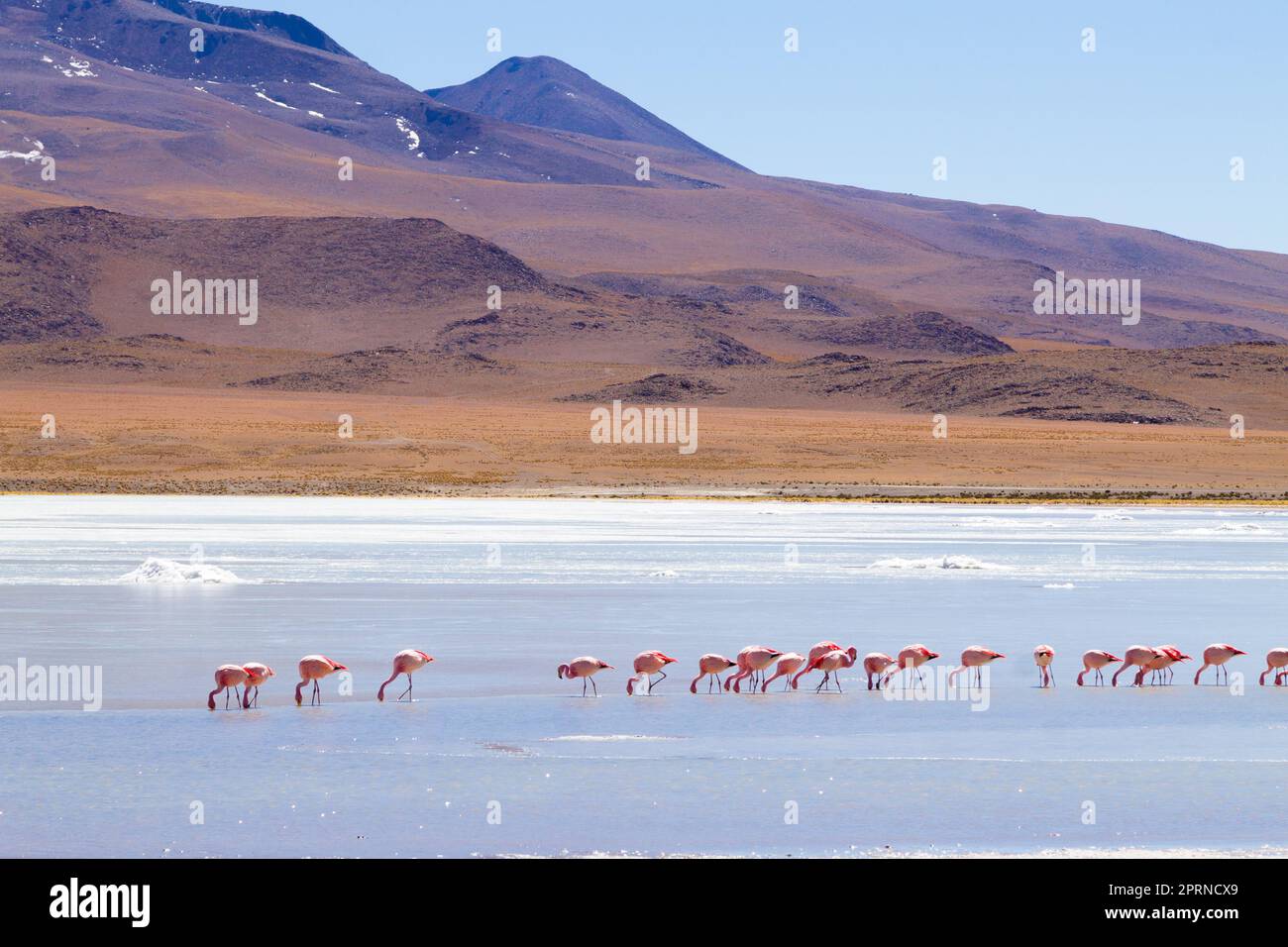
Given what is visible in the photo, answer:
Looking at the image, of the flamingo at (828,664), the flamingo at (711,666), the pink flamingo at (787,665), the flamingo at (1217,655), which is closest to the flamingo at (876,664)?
the flamingo at (828,664)

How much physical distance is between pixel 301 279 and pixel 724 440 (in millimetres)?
80631

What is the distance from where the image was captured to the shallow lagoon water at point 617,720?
7.30 m

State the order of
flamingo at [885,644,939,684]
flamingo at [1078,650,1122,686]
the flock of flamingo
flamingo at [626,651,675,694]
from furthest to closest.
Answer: flamingo at [1078,650,1122,686], flamingo at [885,644,939,684], flamingo at [626,651,675,694], the flock of flamingo

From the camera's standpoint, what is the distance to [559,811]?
7.61 m

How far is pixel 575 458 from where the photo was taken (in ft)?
171

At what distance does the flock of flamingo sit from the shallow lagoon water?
146 millimetres

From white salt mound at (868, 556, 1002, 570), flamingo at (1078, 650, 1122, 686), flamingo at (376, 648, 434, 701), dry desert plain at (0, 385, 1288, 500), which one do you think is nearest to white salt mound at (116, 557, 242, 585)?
white salt mound at (868, 556, 1002, 570)

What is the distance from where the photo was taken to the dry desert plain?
44.1m

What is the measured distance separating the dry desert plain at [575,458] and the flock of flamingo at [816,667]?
98.9 feet

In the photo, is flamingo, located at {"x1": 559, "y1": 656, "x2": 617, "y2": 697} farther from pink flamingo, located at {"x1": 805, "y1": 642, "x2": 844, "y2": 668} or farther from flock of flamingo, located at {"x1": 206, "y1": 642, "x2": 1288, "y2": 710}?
pink flamingo, located at {"x1": 805, "y1": 642, "x2": 844, "y2": 668}

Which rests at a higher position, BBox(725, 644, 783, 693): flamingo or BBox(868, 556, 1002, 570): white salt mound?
BBox(868, 556, 1002, 570): white salt mound

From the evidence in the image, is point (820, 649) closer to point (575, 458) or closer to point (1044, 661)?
point (1044, 661)

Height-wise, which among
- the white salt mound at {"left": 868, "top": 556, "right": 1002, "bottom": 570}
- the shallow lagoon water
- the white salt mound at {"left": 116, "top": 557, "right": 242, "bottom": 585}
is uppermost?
the white salt mound at {"left": 116, "top": 557, "right": 242, "bottom": 585}

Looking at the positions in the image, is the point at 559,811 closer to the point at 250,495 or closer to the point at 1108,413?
the point at 250,495
